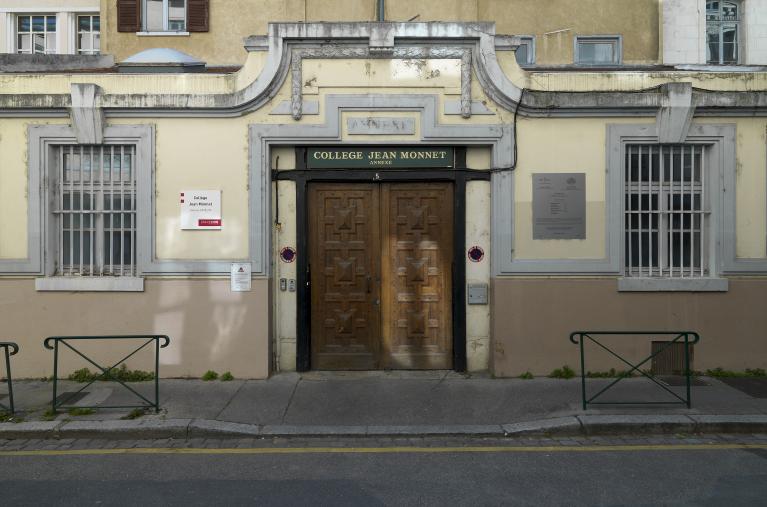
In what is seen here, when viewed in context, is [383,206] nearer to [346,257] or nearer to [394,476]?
[346,257]

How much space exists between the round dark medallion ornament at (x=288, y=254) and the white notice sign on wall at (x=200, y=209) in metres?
0.98

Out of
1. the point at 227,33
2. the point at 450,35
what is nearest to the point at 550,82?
the point at 450,35

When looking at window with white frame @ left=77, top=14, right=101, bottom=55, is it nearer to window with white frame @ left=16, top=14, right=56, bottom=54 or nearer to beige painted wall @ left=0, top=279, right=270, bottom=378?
window with white frame @ left=16, top=14, right=56, bottom=54

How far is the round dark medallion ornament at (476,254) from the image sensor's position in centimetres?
925

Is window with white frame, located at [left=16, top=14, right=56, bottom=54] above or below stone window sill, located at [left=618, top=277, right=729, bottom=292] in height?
above

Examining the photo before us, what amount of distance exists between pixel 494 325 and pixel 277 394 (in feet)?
10.4

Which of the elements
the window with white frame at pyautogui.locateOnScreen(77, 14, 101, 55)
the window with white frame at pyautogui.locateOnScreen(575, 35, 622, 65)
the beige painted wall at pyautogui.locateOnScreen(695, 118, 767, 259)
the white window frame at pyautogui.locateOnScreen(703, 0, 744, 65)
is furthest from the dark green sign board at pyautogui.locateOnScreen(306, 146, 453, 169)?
the window with white frame at pyautogui.locateOnScreen(77, 14, 101, 55)

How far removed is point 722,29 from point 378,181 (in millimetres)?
11343

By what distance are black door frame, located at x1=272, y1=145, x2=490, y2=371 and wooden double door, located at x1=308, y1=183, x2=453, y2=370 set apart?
0.35 ft

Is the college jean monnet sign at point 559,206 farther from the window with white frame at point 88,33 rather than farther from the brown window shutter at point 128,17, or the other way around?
the window with white frame at point 88,33

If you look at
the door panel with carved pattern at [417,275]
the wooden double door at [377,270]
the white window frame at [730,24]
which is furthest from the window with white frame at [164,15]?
the white window frame at [730,24]

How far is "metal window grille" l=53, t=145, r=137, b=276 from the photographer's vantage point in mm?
9078

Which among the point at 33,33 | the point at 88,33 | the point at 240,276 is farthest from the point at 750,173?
the point at 33,33

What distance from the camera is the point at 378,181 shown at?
9219mm
